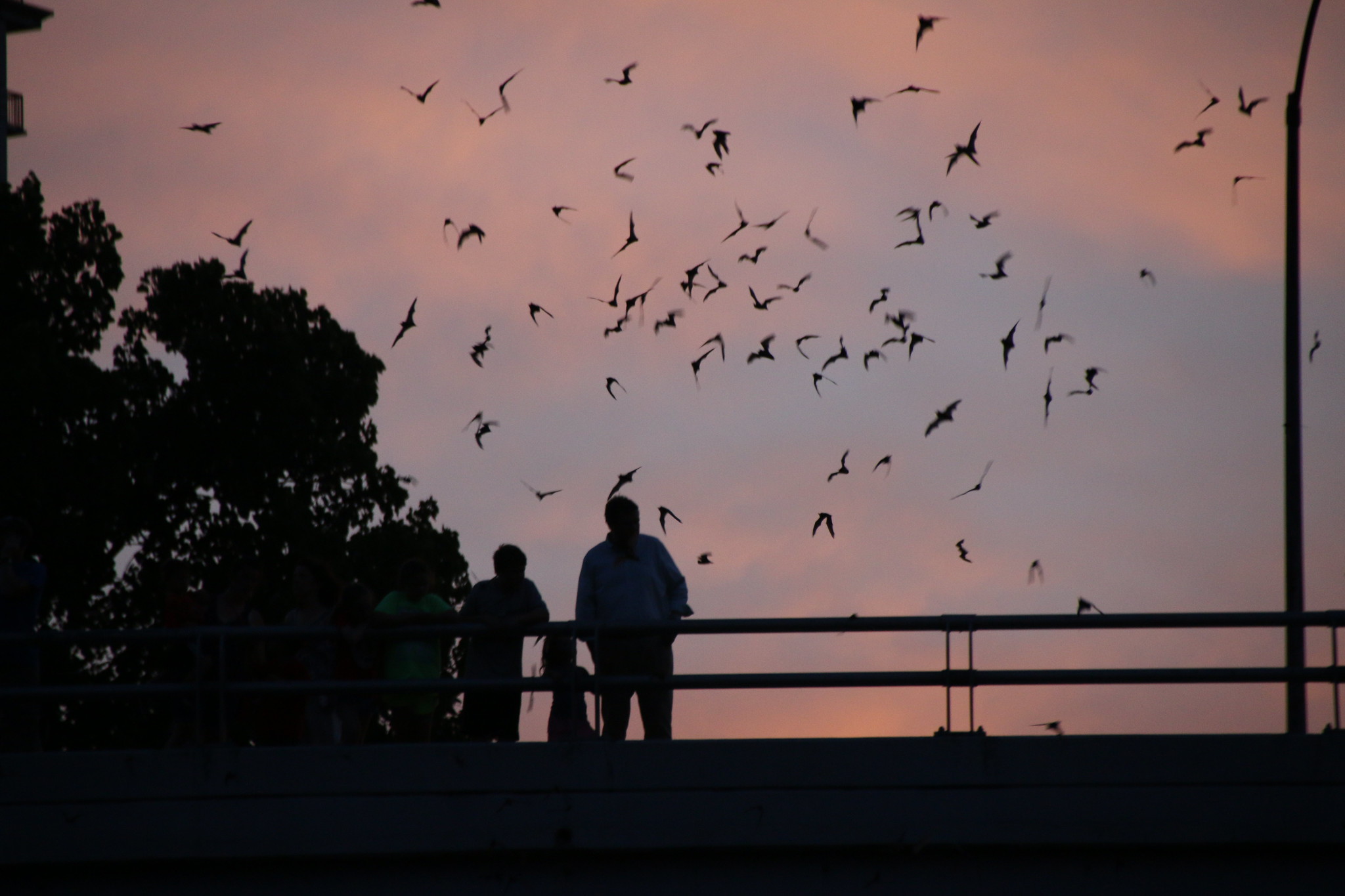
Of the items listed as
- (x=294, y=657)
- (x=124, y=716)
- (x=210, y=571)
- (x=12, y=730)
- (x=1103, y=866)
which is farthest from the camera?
(x=210, y=571)

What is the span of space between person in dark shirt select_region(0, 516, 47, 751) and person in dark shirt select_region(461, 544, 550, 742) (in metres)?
2.56

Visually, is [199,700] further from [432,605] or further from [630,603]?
[630,603]

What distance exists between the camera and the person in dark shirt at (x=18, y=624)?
30.4 feet

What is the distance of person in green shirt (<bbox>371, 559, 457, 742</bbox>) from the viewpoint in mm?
9422

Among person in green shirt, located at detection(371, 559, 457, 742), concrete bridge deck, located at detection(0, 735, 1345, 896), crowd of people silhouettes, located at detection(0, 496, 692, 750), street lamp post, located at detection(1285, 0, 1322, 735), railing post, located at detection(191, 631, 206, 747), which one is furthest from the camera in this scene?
street lamp post, located at detection(1285, 0, 1322, 735)

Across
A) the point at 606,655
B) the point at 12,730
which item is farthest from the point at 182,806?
the point at 606,655

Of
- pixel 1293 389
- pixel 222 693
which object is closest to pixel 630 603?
pixel 222 693

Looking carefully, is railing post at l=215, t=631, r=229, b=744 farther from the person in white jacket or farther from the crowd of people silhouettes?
the person in white jacket

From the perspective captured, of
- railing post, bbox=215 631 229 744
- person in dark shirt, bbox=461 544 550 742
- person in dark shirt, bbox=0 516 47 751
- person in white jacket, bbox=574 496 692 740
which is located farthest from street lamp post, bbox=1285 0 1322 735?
Result: person in dark shirt, bbox=0 516 47 751

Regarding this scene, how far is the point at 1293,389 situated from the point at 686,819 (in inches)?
254

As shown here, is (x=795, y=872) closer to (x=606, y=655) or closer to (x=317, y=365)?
(x=606, y=655)

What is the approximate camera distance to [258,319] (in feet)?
96.9

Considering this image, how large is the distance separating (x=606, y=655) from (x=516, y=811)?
135 centimetres

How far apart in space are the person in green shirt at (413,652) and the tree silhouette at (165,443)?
16046 millimetres
